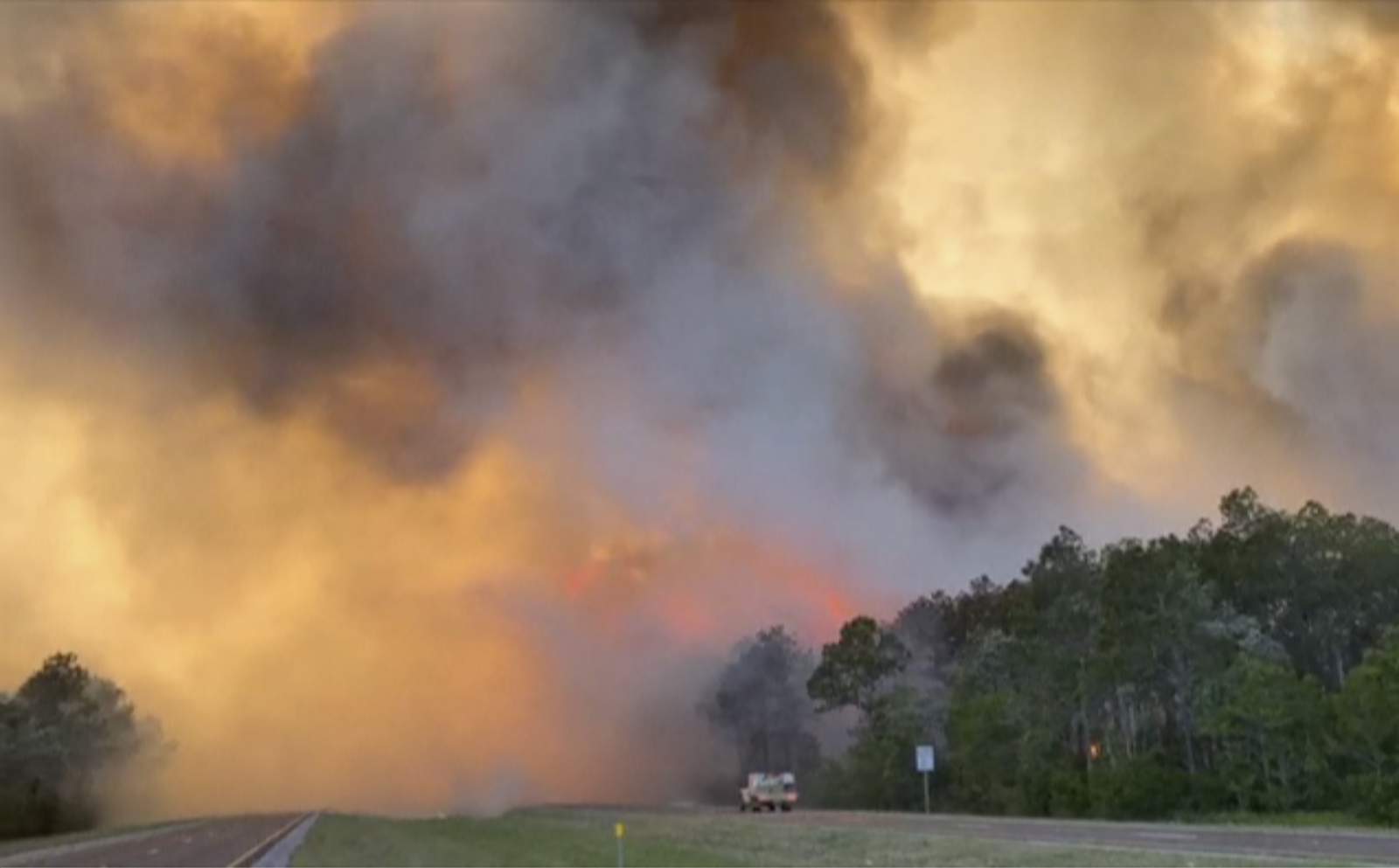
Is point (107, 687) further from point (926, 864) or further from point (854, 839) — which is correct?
point (926, 864)

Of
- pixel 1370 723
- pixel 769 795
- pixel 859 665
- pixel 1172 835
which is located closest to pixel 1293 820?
pixel 1370 723

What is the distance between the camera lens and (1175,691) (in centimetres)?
8812

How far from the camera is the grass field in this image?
42531mm

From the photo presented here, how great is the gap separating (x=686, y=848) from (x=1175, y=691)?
48.3 metres

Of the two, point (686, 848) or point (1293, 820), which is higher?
point (1293, 820)

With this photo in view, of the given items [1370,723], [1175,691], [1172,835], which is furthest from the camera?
[1175,691]

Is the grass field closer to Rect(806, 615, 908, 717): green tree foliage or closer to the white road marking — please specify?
the white road marking

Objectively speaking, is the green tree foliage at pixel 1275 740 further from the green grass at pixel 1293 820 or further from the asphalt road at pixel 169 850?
the asphalt road at pixel 169 850

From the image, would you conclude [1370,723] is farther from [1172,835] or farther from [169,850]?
[169,850]

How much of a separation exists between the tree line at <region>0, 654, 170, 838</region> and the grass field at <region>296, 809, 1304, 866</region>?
6534 centimetres

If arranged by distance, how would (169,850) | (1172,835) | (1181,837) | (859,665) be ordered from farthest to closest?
1. (859,665)
2. (169,850)
3. (1172,835)
4. (1181,837)

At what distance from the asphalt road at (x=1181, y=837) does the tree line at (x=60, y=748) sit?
90.0 m

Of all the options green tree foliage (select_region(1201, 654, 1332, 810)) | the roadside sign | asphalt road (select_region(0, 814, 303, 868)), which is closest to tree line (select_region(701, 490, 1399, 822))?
green tree foliage (select_region(1201, 654, 1332, 810))

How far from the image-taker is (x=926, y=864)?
135 feet
